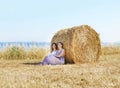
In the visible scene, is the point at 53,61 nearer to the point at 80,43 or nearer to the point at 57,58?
the point at 57,58

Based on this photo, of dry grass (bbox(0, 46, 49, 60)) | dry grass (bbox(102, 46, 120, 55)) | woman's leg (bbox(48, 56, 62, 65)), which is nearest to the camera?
woman's leg (bbox(48, 56, 62, 65))

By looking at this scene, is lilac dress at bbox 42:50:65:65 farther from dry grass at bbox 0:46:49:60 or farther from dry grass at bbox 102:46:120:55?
dry grass at bbox 102:46:120:55

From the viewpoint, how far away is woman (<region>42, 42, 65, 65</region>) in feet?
42.5

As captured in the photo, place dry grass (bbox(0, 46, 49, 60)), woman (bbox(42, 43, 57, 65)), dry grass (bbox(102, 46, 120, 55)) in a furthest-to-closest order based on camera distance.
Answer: dry grass (bbox(102, 46, 120, 55)), dry grass (bbox(0, 46, 49, 60)), woman (bbox(42, 43, 57, 65))

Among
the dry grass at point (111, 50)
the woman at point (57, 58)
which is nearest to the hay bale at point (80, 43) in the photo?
the woman at point (57, 58)

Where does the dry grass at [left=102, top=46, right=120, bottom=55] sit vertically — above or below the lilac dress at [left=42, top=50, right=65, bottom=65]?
above

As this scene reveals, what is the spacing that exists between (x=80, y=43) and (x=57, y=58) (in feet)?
3.29

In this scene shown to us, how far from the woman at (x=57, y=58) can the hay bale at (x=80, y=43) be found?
0.55 ft

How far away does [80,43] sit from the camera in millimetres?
13547

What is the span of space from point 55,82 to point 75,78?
2.29 feet

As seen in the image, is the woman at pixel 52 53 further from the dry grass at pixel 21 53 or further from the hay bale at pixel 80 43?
the dry grass at pixel 21 53

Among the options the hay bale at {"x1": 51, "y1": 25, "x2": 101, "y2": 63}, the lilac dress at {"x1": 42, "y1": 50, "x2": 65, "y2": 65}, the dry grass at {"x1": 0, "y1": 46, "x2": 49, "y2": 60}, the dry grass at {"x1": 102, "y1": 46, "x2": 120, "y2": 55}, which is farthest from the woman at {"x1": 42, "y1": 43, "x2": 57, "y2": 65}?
the dry grass at {"x1": 102, "y1": 46, "x2": 120, "y2": 55}

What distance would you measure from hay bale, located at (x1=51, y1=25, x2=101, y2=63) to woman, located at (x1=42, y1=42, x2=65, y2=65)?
0.17 m

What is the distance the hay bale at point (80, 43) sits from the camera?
13.1m
